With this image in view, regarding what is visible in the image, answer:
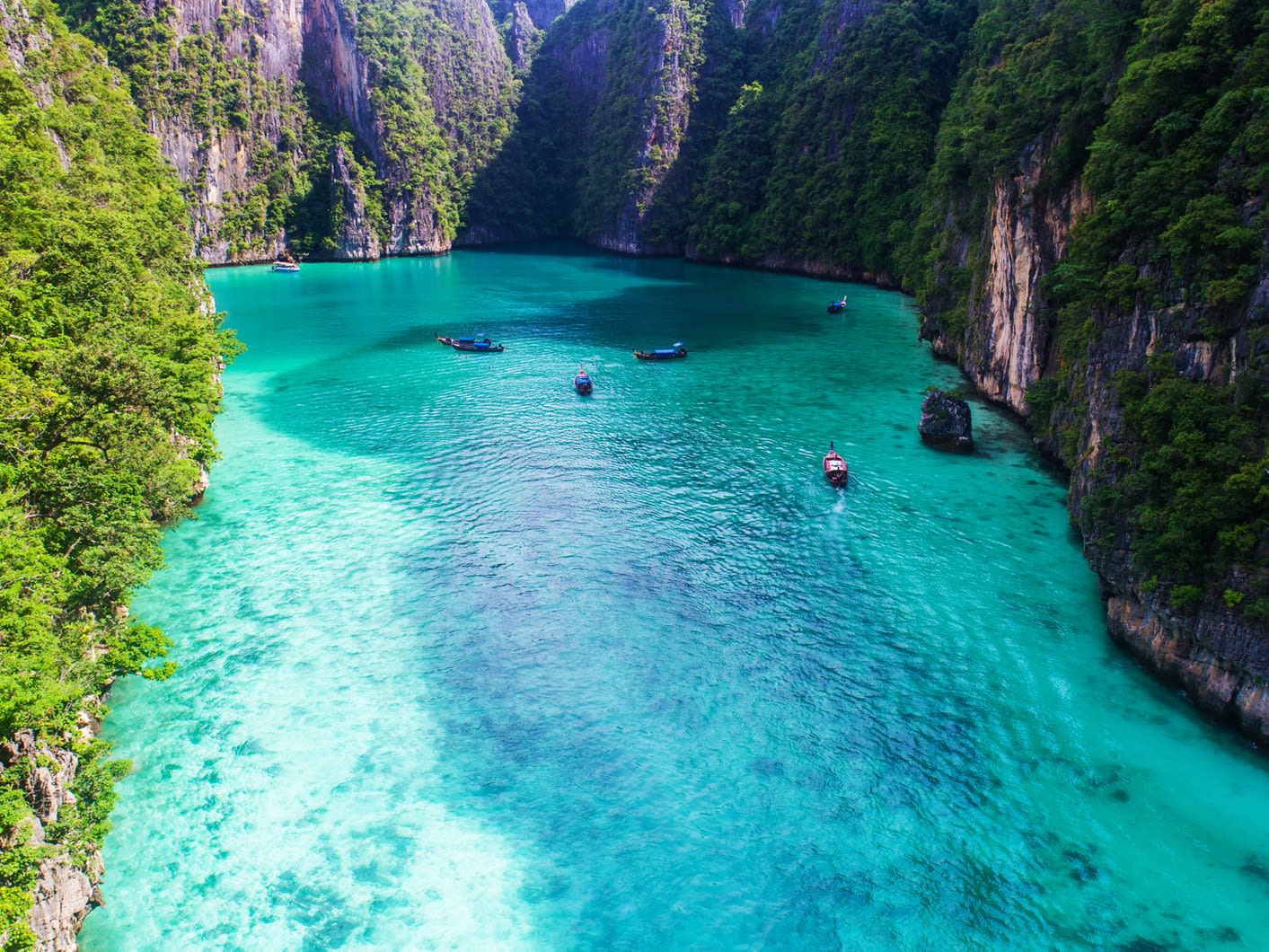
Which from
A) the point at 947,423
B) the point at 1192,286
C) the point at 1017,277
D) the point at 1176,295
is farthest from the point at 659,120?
the point at 1192,286

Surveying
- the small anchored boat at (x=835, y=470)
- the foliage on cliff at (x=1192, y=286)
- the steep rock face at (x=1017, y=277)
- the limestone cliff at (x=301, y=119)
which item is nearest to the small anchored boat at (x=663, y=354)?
the steep rock face at (x=1017, y=277)

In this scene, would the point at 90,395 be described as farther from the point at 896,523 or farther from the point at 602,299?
the point at 602,299

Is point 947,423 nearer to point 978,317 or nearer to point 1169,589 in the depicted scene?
point 978,317

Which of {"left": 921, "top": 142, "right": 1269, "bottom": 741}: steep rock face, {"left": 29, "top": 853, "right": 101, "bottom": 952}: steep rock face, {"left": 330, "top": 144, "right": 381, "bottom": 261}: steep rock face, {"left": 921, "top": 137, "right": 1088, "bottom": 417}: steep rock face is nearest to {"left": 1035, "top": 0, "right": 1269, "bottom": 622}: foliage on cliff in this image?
{"left": 921, "top": 142, "right": 1269, "bottom": 741}: steep rock face

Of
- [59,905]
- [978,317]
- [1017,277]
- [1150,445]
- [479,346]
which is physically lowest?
[59,905]

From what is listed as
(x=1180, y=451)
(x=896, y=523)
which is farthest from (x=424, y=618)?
(x=1180, y=451)

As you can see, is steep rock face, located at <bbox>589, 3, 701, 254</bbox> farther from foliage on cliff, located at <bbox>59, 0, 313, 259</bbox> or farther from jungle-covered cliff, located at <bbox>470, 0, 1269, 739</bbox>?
foliage on cliff, located at <bbox>59, 0, 313, 259</bbox>
